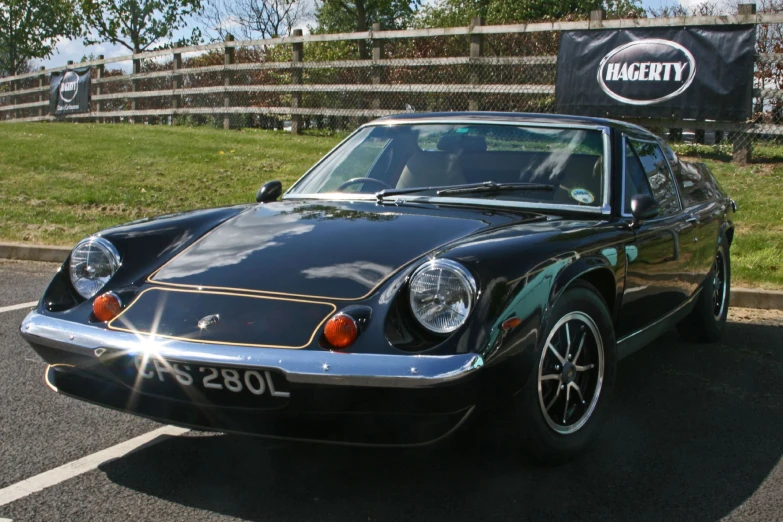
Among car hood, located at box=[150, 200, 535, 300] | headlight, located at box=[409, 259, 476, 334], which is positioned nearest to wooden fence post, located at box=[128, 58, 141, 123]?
car hood, located at box=[150, 200, 535, 300]

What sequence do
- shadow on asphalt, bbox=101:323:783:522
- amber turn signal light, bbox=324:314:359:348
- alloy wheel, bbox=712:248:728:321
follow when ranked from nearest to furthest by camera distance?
amber turn signal light, bbox=324:314:359:348 → shadow on asphalt, bbox=101:323:783:522 → alloy wheel, bbox=712:248:728:321

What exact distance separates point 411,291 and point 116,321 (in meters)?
1.03

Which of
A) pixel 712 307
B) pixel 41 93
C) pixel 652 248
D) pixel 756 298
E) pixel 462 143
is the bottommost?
pixel 756 298

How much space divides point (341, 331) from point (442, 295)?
0.34m

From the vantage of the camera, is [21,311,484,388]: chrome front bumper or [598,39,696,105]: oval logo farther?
[598,39,696,105]: oval logo

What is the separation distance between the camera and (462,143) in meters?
4.21

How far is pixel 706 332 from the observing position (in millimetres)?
5273

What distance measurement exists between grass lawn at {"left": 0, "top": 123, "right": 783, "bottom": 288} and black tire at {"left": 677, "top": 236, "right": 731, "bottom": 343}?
1289mm

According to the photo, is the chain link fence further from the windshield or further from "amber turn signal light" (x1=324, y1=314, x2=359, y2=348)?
"amber turn signal light" (x1=324, y1=314, x2=359, y2=348)

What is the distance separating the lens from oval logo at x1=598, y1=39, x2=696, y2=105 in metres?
10.8

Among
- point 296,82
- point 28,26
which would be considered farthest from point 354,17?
point 296,82

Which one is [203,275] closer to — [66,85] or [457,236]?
[457,236]

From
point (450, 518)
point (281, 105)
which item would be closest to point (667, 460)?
point (450, 518)

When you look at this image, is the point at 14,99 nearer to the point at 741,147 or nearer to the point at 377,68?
the point at 377,68
